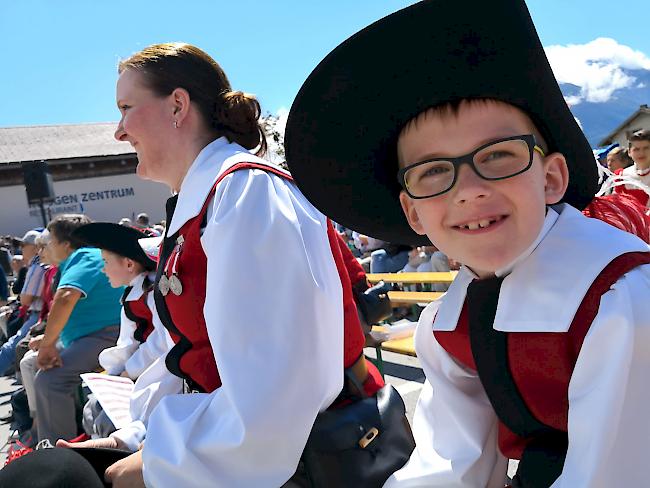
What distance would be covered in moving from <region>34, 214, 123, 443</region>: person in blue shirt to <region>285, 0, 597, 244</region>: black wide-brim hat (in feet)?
9.96

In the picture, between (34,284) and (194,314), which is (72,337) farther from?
(194,314)

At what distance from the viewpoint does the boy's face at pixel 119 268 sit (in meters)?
3.18

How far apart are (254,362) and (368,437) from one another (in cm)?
38

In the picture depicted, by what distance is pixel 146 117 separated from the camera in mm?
1751

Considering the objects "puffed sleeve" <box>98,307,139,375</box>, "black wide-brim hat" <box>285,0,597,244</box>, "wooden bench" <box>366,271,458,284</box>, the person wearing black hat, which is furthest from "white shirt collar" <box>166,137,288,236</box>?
"wooden bench" <box>366,271,458,284</box>

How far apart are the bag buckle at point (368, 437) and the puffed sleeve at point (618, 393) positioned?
1.92 feet

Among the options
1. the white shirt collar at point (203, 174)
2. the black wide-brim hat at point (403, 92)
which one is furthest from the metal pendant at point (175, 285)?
the black wide-brim hat at point (403, 92)

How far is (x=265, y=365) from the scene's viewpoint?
47.1 inches

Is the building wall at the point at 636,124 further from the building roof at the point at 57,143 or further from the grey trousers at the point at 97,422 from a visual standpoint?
the grey trousers at the point at 97,422

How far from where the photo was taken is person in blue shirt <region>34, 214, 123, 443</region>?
12.2 feet

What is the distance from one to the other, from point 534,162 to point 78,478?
4.04 feet

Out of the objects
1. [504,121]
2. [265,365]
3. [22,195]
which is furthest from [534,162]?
[22,195]

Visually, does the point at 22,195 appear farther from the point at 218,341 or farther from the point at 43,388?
the point at 218,341

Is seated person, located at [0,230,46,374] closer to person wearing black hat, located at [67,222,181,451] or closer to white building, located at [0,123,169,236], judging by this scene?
person wearing black hat, located at [67,222,181,451]
